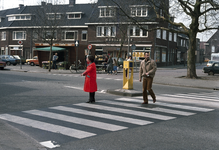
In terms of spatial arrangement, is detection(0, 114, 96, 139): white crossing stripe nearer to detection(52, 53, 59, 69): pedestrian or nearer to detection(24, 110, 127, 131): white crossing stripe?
detection(24, 110, 127, 131): white crossing stripe

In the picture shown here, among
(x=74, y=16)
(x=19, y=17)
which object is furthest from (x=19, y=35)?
(x=74, y=16)

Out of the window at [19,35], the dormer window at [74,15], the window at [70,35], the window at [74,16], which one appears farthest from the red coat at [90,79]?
the window at [19,35]

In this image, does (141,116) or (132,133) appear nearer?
(132,133)

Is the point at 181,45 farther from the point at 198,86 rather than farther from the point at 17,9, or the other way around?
the point at 198,86

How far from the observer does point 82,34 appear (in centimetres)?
5009

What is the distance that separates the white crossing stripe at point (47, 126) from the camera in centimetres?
584

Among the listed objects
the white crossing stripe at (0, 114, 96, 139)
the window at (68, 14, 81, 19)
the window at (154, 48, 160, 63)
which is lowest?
the white crossing stripe at (0, 114, 96, 139)

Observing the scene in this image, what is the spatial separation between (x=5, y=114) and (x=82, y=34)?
4314 cm

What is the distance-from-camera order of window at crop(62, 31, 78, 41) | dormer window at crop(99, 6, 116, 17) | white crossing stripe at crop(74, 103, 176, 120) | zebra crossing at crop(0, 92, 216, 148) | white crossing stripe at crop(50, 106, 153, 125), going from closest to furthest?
zebra crossing at crop(0, 92, 216, 148) < white crossing stripe at crop(50, 106, 153, 125) < white crossing stripe at crop(74, 103, 176, 120) < dormer window at crop(99, 6, 116, 17) < window at crop(62, 31, 78, 41)

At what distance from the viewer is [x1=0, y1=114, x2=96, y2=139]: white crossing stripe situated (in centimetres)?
584

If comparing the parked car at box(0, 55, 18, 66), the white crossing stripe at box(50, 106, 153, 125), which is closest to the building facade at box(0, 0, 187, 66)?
the parked car at box(0, 55, 18, 66)

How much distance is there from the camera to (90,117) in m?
7.47

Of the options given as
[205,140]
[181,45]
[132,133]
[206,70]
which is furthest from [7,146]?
[181,45]

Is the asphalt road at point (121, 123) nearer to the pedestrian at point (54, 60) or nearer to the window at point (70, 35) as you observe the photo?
the pedestrian at point (54, 60)
